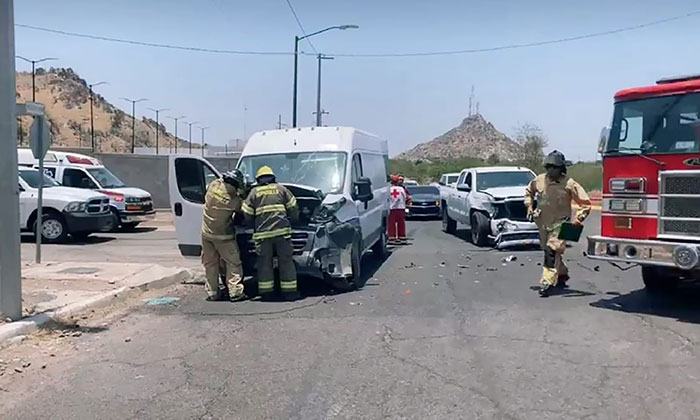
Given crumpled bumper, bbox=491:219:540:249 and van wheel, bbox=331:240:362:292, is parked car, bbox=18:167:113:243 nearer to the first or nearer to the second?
van wheel, bbox=331:240:362:292

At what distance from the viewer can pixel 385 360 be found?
6.75 metres

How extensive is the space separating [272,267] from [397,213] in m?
8.91

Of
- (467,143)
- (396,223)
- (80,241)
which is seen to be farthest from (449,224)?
(467,143)

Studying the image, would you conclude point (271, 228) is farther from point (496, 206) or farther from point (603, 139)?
point (496, 206)

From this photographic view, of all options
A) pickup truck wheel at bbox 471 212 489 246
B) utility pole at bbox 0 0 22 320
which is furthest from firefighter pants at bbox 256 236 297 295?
pickup truck wheel at bbox 471 212 489 246

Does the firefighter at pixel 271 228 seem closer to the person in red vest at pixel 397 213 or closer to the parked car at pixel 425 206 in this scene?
the person in red vest at pixel 397 213

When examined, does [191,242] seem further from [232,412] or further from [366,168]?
[232,412]

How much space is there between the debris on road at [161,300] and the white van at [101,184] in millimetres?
11337

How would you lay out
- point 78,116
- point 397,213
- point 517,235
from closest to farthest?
point 517,235 → point 397,213 → point 78,116

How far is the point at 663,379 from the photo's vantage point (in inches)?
238

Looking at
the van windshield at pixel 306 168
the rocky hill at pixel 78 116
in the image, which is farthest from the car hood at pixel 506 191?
the rocky hill at pixel 78 116

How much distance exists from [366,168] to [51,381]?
7.59 metres

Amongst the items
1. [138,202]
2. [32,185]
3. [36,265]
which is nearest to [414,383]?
[36,265]

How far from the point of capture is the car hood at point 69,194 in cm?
1812
